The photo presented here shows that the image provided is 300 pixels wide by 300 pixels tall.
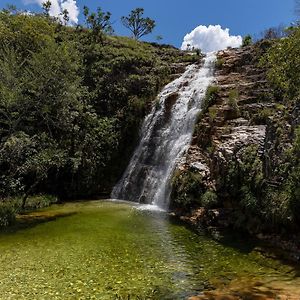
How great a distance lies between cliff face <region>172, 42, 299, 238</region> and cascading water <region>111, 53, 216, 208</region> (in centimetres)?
151

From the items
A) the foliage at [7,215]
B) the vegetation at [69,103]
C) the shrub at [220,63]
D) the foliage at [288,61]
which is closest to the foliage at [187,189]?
the vegetation at [69,103]

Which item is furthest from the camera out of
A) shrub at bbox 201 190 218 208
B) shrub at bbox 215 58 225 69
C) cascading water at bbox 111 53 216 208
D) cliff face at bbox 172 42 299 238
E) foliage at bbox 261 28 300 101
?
shrub at bbox 215 58 225 69

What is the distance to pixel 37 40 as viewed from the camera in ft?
105

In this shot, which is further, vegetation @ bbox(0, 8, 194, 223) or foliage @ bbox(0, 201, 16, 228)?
vegetation @ bbox(0, 8, 194, 223)

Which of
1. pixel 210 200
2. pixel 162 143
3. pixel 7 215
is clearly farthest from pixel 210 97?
pixel 7 215

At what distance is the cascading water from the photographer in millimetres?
26547

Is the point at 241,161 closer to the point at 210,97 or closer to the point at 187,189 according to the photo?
the point at 187,189

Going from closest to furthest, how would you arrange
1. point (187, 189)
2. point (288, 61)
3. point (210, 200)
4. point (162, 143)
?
point (288, 61)
point (210, 200)
point (187, 189)
point (162, 143)

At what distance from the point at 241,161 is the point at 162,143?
1077 cm

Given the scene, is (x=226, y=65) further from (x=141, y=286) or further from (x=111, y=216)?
(x=141, y=286)

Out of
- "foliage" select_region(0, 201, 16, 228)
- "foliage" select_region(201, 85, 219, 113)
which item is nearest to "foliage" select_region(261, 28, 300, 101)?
"foliage" select_region(201, 85, 219, 113)

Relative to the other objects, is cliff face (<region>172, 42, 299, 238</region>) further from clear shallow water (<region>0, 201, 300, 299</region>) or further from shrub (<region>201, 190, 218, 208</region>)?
clear shallow water (<region>0, 201, 300, 299</region>)

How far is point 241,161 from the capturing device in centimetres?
1905

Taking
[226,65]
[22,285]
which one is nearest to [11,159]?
[22,285]
